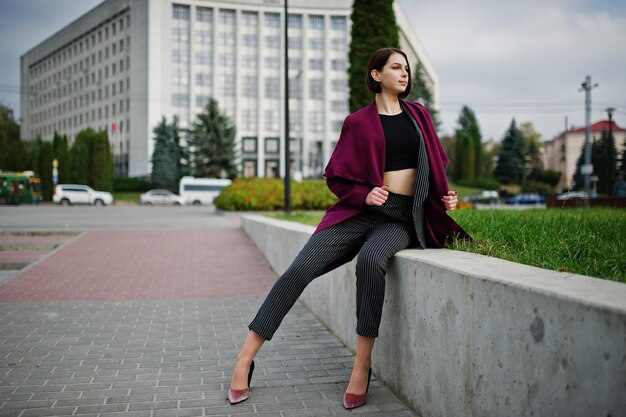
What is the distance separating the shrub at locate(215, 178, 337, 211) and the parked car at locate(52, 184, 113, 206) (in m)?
22.3

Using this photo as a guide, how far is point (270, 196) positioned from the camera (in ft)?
83.9

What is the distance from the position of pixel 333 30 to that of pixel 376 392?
76.5 meters

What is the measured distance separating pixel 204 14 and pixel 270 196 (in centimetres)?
5459

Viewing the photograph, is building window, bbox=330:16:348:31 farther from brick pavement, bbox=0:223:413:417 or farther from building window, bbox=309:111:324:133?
brick pavement, bbox=0:223:413:417

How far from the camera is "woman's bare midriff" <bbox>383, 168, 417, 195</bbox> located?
3.68 meters

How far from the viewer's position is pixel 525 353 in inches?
86.1

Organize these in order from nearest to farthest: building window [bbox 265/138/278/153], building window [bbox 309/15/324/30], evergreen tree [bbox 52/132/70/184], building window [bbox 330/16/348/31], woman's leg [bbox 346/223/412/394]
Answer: woman's leg [bbox 346/223/412/394] < evergreen tree [bbox 52/132/70/184] < building window [bbox 265/138/278/153] < building window [bbox 309/15/324/30] < building window [bbox 330/16/348/31]

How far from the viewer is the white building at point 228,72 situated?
70.4 metres

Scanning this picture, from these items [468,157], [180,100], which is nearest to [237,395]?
[180,100]

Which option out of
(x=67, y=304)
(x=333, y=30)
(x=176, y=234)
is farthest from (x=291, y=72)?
(x=67, y=304)

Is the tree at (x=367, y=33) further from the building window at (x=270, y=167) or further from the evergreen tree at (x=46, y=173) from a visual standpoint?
the building window at (x=270, y=167)

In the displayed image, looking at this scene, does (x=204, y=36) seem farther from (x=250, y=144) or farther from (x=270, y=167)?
(x=270, y=167)

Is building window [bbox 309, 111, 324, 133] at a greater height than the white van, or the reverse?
building window [bbox 309, 111, 324, 133]

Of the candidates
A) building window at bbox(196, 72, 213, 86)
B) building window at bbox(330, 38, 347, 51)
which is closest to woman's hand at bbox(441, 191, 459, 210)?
building window at bbox(196, 72, 213, 86)
